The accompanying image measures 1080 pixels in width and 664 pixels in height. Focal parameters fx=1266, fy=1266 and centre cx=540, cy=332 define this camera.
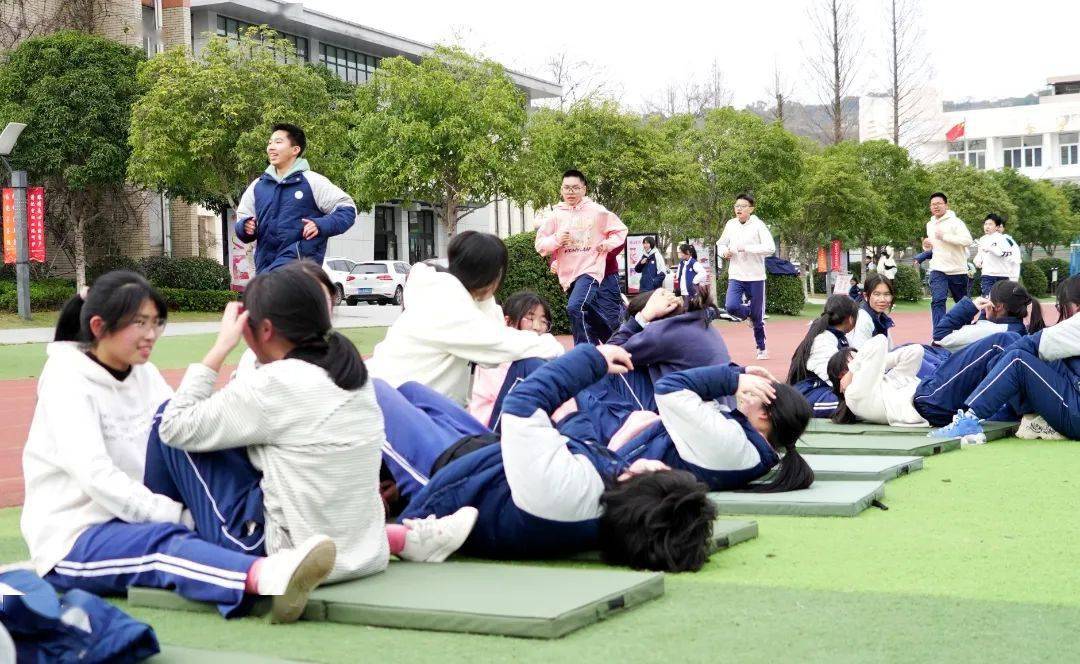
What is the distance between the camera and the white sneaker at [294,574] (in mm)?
3564

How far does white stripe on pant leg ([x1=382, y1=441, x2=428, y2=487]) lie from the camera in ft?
15.3

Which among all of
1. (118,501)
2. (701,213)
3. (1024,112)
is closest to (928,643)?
(118,501)

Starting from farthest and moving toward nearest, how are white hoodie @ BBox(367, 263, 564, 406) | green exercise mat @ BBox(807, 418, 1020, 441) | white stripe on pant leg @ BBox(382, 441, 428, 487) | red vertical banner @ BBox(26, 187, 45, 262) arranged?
red vertical banner @ BBox(26, 187, 45, 262) < green exercise mat @ BBox(807, 418, 1020, 441) < white hoodie @ BBox(367, 263, 564, 406) < white stripe on pant leg @ BBox(382, 441, 428, 487)

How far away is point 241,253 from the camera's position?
909 centimetres

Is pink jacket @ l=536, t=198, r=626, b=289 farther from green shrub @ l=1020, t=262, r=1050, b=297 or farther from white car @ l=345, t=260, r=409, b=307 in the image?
green shrub @ l=1020, t=262, r=1050, b=297

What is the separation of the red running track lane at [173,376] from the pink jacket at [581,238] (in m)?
2.52

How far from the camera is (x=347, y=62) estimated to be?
→ 50.0m

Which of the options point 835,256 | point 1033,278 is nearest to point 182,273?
point 835,256

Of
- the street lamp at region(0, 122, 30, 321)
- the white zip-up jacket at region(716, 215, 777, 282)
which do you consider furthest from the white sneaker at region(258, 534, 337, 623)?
the street lamp at region(0, 122, 30, 321)

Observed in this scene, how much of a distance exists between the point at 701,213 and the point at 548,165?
7.46m

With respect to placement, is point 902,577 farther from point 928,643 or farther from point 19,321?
point 19,321

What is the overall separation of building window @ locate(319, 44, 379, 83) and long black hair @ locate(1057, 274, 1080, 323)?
139ft

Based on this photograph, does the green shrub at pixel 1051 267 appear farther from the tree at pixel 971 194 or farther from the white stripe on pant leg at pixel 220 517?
the white stripe on pant leg at pixel 220 517

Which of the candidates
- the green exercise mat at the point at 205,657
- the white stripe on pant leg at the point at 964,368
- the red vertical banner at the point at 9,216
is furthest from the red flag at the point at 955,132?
the green exercise mat at the point at 205,657
